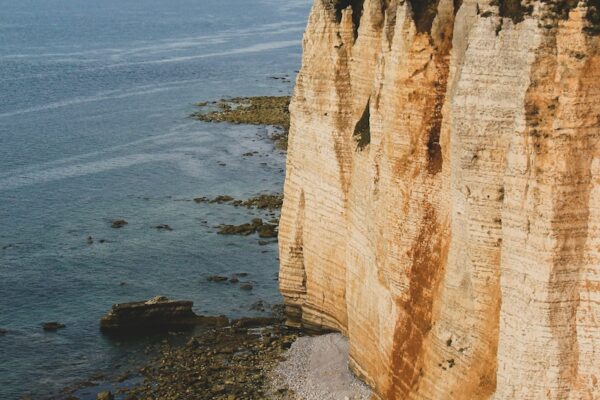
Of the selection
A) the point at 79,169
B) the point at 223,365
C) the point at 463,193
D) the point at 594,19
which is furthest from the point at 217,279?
the point at 594,19

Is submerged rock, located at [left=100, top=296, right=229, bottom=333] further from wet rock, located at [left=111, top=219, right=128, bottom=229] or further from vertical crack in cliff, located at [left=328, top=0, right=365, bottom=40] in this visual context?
wet rock, located at [left=111, top=219, right=128, bottom=229]

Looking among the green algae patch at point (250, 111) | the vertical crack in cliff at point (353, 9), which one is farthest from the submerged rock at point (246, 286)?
the green algae patch at point (250, 111)

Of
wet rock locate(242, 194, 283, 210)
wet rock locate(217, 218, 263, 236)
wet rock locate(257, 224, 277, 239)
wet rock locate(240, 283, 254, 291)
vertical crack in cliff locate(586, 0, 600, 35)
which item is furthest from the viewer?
wet rock locate(242, 194, 283, 210)

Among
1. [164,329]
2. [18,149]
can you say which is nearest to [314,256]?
[164,329]

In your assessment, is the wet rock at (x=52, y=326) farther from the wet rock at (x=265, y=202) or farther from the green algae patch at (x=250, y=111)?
the green algae patch at (x=250, y=111)

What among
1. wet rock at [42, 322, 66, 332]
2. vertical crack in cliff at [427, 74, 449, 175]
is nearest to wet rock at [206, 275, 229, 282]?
wet rock at [42, 322, 66, 332]

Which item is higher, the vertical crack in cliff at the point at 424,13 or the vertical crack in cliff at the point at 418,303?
the vertical crack in cliff at the point at 424,13
